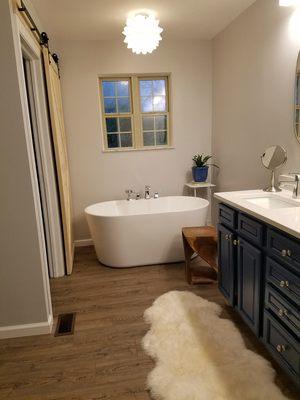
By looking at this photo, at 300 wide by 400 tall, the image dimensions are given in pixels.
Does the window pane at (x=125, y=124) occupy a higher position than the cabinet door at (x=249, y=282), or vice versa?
the window pane at (x=125, y=124)

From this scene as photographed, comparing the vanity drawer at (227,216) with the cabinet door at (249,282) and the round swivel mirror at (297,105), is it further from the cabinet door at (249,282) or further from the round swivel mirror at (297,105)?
the round swivel mirror at (297,105)

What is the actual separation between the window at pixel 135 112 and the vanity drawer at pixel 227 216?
6.40 ft

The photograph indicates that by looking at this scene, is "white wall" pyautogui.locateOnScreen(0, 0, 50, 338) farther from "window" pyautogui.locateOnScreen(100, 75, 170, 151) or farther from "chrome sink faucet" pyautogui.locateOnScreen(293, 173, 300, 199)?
"window" pyautogui.locateOnScreen(100, 75, 170, 151)

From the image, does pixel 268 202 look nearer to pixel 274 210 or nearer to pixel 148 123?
pixel 274 210

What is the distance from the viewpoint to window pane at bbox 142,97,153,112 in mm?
3898

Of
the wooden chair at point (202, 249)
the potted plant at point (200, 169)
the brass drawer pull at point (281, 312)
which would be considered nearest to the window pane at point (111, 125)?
the potted plant at point (200, 169)

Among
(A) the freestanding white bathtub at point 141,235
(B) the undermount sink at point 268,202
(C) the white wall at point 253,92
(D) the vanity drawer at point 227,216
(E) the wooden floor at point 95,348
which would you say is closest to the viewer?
(E) the wooden floor at point 95,348

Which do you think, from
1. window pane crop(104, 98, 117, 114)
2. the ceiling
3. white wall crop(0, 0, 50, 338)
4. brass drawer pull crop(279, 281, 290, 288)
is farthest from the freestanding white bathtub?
the ceiling

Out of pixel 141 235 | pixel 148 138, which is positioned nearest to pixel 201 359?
pixel 141 235

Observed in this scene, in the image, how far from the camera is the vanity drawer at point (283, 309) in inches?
55.2

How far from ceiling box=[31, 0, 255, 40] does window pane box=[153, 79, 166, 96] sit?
576mm

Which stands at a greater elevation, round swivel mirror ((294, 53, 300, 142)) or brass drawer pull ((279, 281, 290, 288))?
round swivel mirror ((294, 53, 300, 142))

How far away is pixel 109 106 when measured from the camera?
3834 mm

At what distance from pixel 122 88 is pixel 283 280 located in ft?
10.4
